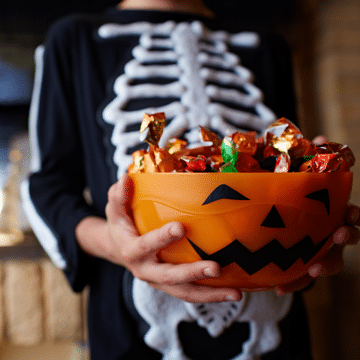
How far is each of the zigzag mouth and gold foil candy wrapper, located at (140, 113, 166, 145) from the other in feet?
0.36

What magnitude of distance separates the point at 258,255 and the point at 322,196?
8 cm

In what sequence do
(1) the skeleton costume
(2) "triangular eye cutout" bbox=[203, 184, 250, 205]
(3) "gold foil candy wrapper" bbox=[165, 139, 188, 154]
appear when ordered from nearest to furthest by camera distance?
(2) "triangular eye cutout" bbox=[203, 184, 250, 205], (3) "gold foil candy wrapper" bbox=[165, 139, 188, 154], (1) the skeleton costume

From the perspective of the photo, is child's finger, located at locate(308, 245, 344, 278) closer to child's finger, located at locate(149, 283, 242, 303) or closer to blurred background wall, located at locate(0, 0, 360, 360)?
child's finger, located at locate(149, 283, 242, 303)

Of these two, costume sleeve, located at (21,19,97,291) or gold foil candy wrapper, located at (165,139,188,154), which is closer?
gold foil candy wrapper, located at (165,139,188,154)

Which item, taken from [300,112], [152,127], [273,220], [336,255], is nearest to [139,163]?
[152,127]

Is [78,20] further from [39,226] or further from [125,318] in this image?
[125,318]

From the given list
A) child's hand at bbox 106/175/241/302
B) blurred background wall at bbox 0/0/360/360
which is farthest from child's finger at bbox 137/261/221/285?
blurred background wall at bbox 0/0/360/360

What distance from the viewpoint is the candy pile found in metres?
0.32

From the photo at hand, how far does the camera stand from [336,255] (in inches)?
15.7

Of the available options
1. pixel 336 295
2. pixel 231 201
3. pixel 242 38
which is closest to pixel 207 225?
pixel 231 201

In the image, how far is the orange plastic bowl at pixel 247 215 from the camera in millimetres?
287

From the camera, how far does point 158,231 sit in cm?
30

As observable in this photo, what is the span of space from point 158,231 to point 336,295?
120cm

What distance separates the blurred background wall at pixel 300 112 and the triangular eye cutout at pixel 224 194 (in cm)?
97
